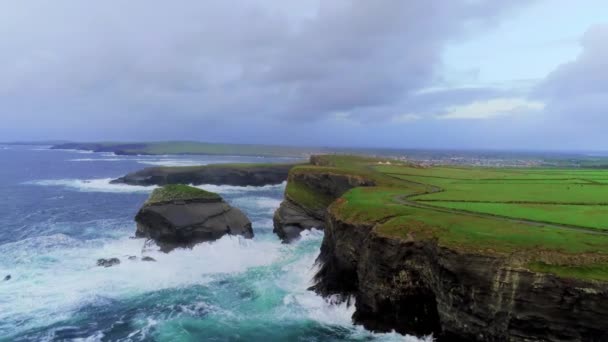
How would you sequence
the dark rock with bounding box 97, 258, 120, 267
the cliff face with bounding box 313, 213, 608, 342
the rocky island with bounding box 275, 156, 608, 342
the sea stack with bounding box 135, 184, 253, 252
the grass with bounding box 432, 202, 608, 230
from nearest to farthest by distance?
the cliff face with bounding box 313, 213, 608, 342 < the rocky island with bounding box 275, 156, 608, 342 < the grass with bounding box 432, 202, 608, 230 < the dark rock with bounding box 97, 258, 120, 267 < the sea stack with bounding box 135, 184, 253, 252

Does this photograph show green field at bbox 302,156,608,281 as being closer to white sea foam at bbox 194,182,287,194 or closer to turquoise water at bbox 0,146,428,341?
turquoise water at bbox 0,146,428,341

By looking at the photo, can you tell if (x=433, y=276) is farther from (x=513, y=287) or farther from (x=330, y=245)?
(x=330, y=245)

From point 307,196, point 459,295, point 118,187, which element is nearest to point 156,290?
point 459,295

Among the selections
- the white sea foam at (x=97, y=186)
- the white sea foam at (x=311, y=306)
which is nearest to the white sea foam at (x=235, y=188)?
the white sea foam at (x=97, y=186)

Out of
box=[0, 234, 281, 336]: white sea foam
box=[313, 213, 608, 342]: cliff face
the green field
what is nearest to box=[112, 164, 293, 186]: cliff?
box=[0, 234, 281, 336]: white sea foam

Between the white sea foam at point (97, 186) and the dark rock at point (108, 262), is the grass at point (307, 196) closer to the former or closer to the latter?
the dark rock at point (108, 262)

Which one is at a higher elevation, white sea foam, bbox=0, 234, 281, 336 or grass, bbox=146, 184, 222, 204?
grass, bbox=146, 184, 222, 204
